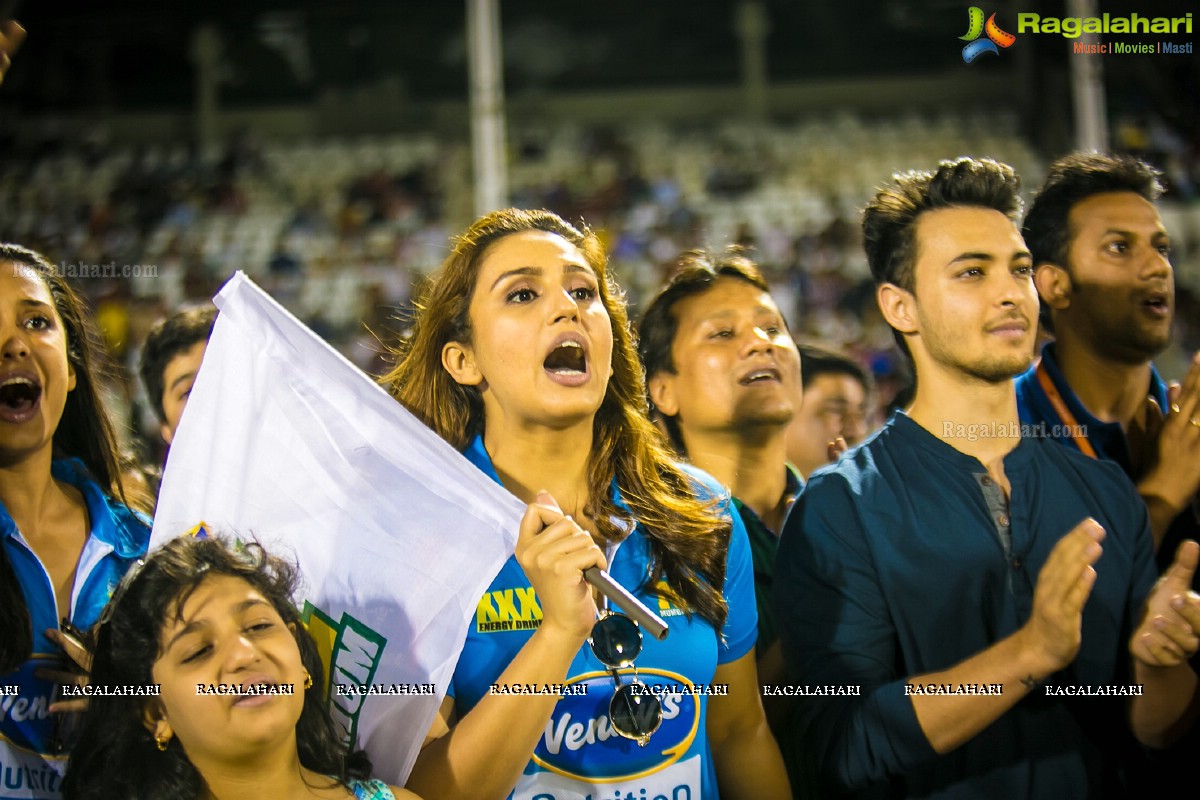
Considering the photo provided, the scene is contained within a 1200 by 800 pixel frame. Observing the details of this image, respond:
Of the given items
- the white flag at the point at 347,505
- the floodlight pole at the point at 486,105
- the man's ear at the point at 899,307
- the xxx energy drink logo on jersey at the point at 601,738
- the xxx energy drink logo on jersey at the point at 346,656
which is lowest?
the xxx energy drink logo on jersey at the point at 601,738

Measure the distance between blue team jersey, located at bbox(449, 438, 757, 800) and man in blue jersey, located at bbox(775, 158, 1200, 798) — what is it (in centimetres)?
26

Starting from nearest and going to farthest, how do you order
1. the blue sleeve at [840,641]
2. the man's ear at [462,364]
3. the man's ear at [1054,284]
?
1. the blue sleeve at [840,641]
2. the man's ear at [462,364]
3. the man's ear at [1054,284]

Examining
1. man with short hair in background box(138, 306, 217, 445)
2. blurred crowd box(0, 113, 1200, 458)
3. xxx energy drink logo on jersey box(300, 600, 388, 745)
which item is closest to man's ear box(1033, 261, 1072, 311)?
xxx energy drink logo on jersey box(300, 600, 388, 745)

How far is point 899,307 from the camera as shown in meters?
2.39

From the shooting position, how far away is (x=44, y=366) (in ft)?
7.37

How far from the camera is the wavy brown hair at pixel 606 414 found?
2168 millimetres

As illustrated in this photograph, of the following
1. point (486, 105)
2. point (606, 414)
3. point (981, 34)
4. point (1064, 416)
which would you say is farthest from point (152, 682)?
point (486, 105)

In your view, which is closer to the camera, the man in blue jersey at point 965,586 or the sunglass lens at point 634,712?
the sunglass lens at point 634,712

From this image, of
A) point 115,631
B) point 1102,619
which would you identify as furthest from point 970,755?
point 115,631

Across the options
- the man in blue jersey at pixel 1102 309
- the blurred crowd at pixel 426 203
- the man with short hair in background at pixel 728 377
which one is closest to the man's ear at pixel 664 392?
the man with short hair in background at pixel 728 377

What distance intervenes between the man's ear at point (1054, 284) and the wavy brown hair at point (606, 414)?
3.24ft

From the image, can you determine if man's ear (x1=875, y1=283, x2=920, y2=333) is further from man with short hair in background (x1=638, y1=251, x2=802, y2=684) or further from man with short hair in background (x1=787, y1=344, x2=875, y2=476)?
man with short hair in background (x1=787, y1=344, x2=875, y2=476)

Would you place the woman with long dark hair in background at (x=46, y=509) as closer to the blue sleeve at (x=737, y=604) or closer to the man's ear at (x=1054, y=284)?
the blue sleeve at (x=737, y=604)

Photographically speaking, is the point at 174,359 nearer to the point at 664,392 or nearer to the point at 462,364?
the point at 462,364
